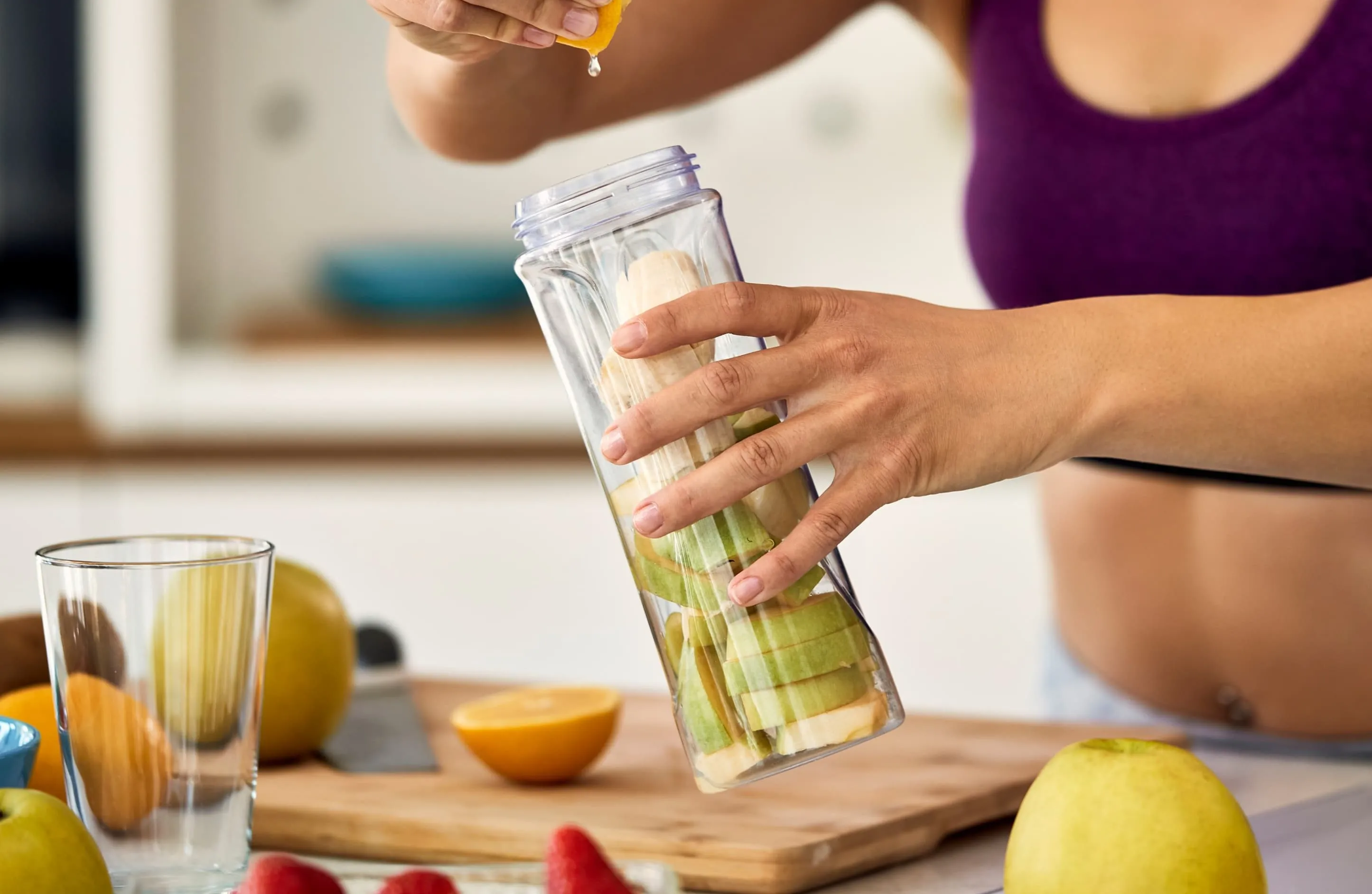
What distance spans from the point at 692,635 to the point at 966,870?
0.63 ft

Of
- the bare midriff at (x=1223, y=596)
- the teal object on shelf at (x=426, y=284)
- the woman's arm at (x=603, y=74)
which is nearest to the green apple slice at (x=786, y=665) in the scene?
the woman's arm at (x=603, y=74)

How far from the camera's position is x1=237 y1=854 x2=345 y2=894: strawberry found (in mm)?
495

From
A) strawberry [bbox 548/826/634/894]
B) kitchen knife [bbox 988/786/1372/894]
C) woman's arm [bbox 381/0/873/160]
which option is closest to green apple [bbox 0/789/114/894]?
strawberry [bbox 548/826/634/894]

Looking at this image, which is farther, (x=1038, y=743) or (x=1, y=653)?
(x=1038, y=743)

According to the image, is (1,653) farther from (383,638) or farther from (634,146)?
(634,146)

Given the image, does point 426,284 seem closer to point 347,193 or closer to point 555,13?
point 347,193

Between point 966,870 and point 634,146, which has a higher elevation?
point 634,146

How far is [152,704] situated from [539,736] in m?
0.23

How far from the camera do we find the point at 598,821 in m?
0.76

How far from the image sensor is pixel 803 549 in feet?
2.09

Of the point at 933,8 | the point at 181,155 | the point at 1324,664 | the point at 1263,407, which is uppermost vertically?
the point at 181,155

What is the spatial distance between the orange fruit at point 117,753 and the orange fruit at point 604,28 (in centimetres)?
35

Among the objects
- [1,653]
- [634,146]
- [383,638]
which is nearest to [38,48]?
[634,146]

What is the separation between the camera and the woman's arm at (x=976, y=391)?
0.63 metres
